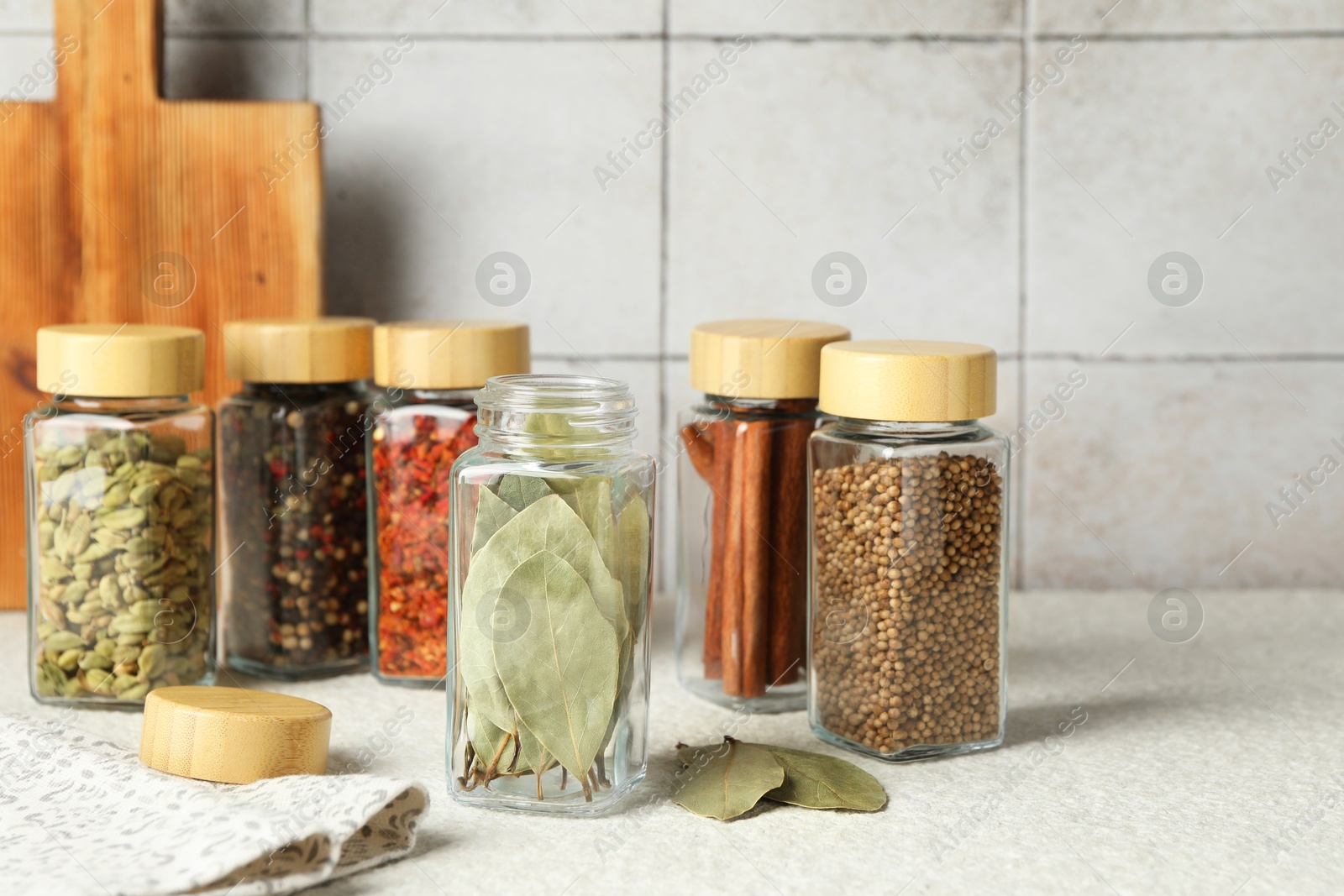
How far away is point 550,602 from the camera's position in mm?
616

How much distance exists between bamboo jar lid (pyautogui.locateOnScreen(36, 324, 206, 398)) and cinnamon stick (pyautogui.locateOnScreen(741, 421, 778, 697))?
378 mm

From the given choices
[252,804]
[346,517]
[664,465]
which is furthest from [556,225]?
[252,804]

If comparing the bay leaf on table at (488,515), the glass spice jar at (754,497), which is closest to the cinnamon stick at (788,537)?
the glass spice jar at (754,497)

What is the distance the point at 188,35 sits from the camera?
1.03m

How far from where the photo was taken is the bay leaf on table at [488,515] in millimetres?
625

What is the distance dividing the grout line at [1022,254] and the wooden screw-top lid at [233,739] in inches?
24.5

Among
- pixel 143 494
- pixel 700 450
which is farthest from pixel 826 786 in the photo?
pixel 143 494

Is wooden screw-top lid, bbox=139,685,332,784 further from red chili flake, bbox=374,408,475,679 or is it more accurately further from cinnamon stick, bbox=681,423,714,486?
cinnamon stick, bbox=681,423,714,486

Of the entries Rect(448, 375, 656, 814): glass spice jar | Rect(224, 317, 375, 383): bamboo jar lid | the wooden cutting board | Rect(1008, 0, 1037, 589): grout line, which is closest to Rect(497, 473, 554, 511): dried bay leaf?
Rect(448, 375, 656, 814): glass spice jar

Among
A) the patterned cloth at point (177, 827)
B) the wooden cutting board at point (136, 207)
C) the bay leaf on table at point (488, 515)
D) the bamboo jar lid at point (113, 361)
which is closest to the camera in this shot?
the patterned cloth at point (177, 827)

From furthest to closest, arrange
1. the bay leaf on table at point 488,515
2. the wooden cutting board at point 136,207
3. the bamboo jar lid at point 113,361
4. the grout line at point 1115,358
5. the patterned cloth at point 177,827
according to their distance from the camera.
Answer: the grout line at point 1115,358 → the wooden cutting board at point 136,207 → the bamboo jar lid at point 113,361 → the bay leaf on table at point 488,515 → the patterned cloth at point 177,827

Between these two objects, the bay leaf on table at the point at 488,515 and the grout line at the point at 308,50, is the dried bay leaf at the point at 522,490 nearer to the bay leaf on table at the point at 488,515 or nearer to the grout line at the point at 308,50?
the bay leaf on table at the point at 488,515

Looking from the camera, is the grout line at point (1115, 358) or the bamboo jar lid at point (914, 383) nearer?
the bamboo jar lid at point (914, 383)

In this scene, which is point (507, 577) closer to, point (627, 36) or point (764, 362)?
point (764, 362)
